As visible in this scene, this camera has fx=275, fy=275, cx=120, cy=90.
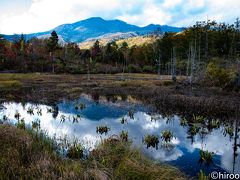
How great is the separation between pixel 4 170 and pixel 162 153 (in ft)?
31.0

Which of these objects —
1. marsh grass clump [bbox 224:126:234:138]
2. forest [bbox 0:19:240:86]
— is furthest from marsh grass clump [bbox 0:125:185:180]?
forest [bbox 0:19:240:86]

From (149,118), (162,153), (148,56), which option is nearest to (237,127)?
(149,118)

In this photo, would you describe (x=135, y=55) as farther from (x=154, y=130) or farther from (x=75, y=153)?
(x=75, y=153)

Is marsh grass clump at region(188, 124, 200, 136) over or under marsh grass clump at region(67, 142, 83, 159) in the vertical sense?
under

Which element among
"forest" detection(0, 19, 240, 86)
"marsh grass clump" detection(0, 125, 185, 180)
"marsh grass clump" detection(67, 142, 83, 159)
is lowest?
"marsh grass clump" detection(67, 142, 83, 159)

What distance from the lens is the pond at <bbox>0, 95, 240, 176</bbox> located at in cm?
1603

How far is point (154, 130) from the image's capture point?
23125mm

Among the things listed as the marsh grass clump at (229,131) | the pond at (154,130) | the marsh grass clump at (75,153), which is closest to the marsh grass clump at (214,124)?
the pond at (154,130)

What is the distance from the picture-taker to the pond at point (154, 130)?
1603 centimetres

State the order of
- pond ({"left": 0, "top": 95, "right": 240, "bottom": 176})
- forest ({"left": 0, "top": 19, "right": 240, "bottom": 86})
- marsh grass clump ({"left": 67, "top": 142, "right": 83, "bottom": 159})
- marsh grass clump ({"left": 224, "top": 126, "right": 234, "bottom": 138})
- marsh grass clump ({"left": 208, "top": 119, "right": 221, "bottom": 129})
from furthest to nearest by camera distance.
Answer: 1. forest ({"left": 0, "top": 19, "right": 240, "bottom": 86})
2. marsh grass clump ({"left": 208, "top": 119, "right": 221, "bottom": 129})
3. marsh grass clump ({"left": 224, "top": 126, "right": 234, "bottom": 138})
4. pond ({"left": 0, "top": 95, "right": 240, "bottom": 176})
5. marsh grass clump ({"left": 67, "top": 142, "right": 83, "bottom": 159})

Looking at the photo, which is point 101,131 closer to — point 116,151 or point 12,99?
point 116,151

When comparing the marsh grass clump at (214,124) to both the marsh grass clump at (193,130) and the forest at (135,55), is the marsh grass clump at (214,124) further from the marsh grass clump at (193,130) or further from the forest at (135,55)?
the forest at (135,55)

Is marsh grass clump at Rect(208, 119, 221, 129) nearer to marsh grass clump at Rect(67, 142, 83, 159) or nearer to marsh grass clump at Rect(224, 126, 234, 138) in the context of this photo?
marsh grass clump at Rect(224, 126, 234, 138)

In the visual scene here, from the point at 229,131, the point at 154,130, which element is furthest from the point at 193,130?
the point at 154,130
